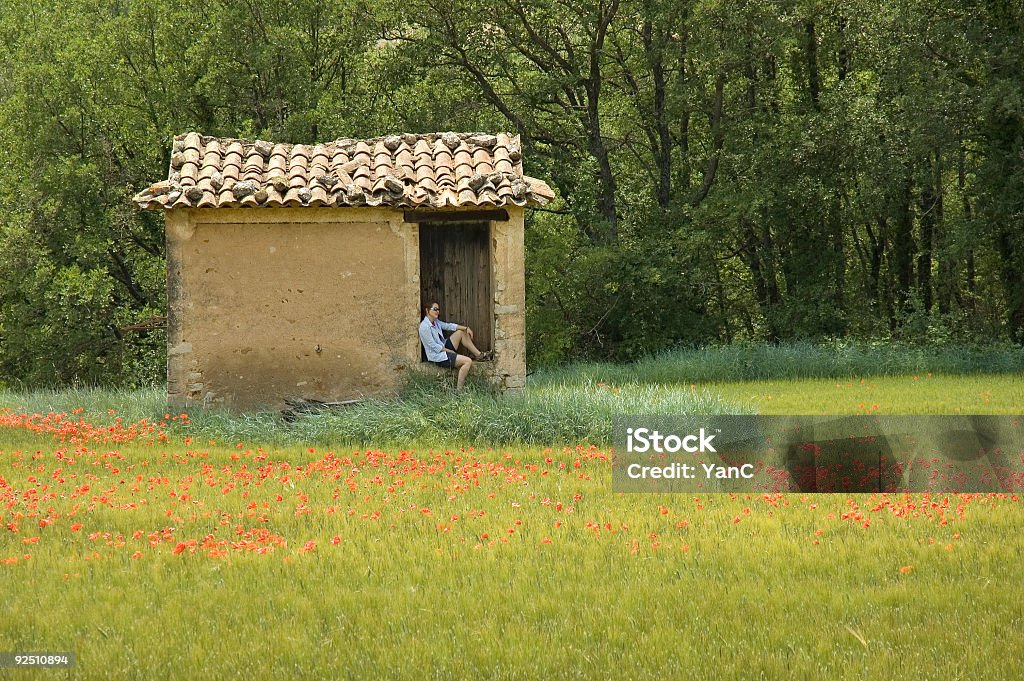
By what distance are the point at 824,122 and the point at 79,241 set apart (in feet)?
48.3

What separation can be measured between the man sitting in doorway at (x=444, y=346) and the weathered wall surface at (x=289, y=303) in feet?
0.69

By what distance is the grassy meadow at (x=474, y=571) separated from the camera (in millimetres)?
5281

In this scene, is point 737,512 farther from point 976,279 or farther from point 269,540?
point 976,279

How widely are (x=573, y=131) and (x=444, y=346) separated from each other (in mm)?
12724

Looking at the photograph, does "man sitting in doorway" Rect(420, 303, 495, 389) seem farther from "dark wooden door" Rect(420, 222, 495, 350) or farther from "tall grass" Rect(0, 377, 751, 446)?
"dark wooden door" Rect(420, 222, 495, 350)

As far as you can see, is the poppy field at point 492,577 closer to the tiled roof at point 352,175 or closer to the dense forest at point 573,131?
the tiled roof at point 352,175

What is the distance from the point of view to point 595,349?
77.6 feet

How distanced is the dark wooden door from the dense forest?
7990mm

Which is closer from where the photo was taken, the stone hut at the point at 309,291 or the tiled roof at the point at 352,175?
the tiled roof at the point at 352,175

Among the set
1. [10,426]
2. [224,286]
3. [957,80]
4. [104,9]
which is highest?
[104,9]

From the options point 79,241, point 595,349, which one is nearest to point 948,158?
point 595,349

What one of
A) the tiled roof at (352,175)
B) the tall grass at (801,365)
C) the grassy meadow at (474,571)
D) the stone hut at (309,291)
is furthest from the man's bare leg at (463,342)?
the tall grass at (801,365)

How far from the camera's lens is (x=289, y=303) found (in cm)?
1332

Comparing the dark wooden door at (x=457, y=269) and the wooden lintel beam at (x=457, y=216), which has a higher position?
the wooden lintel beam at (x=457, y=216)
